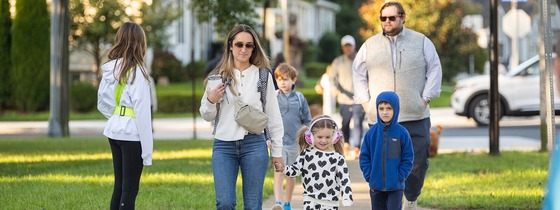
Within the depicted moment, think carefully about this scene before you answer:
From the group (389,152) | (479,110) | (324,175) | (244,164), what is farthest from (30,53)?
(244,164)

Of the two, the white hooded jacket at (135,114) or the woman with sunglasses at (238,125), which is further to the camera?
the white hooded jacket at (135,114)

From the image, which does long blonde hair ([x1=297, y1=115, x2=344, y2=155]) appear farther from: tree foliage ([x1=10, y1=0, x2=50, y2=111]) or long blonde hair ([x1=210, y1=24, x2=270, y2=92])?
tree foliage ([x1=10, y1=0, x2=50, y2=111])

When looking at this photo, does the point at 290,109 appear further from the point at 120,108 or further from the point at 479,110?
the point at 479,110

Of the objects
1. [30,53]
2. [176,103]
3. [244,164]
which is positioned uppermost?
[30,53]

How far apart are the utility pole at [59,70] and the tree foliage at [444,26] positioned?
21816 mm

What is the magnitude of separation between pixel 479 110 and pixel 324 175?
60.4ft

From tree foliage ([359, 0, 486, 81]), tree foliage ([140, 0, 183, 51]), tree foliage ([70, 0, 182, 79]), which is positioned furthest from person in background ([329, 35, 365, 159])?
tree foliage ([359, 0, 486, 81])

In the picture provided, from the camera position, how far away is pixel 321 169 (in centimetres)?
784

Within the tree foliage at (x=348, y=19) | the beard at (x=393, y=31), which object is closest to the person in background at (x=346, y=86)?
the beard at (x=393, y=31)

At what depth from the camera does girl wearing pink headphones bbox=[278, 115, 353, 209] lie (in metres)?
7.82

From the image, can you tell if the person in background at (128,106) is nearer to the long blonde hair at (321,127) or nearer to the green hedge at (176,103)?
the long blonde hair at (321,127)

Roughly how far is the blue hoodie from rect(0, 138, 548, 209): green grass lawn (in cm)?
256

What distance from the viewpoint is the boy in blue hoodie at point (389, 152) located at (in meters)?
7.84

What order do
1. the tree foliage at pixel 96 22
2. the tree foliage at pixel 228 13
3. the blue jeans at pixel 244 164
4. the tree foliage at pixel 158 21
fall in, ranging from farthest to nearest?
the tree foliage at pixel 158 21 < the tree foliage at pixel 96 22 < the tree foliage at pixel 228 13 < the blue jeans at pixel 244 164
